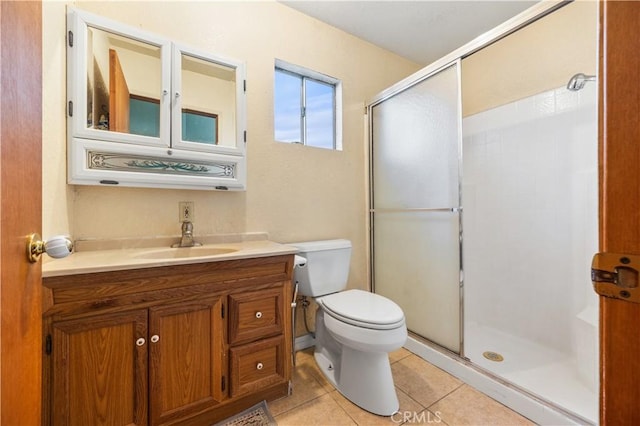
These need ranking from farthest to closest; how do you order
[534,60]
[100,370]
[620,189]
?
1. [534,60]
2. [100,370]
3. [620,189]

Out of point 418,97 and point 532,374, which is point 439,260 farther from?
point 418,97

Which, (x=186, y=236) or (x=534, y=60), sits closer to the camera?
(x=186, y=236)

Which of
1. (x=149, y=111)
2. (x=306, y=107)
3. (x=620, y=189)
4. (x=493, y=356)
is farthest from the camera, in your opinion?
(x=306, y=107)

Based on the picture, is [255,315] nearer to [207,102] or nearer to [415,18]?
[207,102]

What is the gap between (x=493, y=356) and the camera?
1.60 meters

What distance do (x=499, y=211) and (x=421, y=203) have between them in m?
0.59

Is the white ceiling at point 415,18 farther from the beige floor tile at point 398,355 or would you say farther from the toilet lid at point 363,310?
the beige floor tile at point 398,355

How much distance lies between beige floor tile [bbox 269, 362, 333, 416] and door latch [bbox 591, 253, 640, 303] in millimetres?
1379

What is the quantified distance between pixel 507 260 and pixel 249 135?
6.57 feet

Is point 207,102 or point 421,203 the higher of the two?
point 207,102

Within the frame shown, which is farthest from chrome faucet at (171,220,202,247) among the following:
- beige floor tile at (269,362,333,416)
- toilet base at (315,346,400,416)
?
toilet base at (315,346,400,416)

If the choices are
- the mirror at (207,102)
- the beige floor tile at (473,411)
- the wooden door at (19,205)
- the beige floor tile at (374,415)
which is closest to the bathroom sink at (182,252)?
the mirror at (207,102)

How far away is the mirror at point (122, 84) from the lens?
1228 mm

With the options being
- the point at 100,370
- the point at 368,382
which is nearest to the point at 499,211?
the point at 368,382
